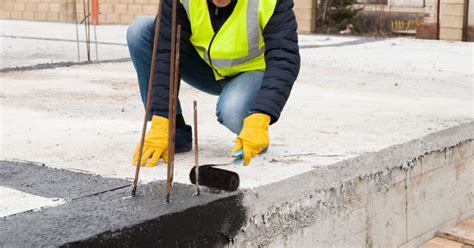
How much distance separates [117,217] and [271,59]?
1.11m

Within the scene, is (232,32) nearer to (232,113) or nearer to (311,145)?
(232,113)

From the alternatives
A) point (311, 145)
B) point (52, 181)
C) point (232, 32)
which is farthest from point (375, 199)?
point (52, 181)

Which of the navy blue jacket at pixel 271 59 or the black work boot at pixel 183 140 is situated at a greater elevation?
the navy blue jacket at pixel 271 59

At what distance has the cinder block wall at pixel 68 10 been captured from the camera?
16.9 m

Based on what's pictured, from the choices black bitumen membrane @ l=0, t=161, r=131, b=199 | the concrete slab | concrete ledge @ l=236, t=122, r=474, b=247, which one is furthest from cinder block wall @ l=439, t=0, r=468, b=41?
the concrete slab

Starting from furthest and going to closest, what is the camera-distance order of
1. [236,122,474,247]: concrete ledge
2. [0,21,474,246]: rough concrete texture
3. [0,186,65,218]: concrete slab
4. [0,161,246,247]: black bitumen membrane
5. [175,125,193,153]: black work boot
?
[175,125,193,153]: black work boot
[0,21,474,246]: rough concrete texture
[236,122,474,247]: concrete ledge
[0,186,65,218]: concrete slab
[0,161,246,247]: black bitumen membrane

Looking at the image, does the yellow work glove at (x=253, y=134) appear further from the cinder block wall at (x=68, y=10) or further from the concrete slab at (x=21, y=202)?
the cinder block wall at (x=68, y=10)

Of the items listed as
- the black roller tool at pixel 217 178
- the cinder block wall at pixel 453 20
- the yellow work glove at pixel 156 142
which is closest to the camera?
the black roller tool at pixel 217 178

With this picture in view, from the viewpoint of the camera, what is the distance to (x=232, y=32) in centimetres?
367

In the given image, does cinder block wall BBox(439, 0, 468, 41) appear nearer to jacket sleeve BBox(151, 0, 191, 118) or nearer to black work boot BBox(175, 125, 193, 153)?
black work boot BBox(175, 125, 193, 153)

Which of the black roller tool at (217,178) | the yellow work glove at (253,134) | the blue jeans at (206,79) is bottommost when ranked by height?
the black roller tool at (217,178)

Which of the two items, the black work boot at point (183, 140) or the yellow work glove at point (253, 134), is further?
the black work boot at point (183, 140)

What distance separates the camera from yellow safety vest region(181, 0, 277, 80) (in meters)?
3.64

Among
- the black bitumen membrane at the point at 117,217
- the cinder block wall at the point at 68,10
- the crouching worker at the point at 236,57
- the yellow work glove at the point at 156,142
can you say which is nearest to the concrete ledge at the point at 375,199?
the black bitumen membrane at the point at 117,217
